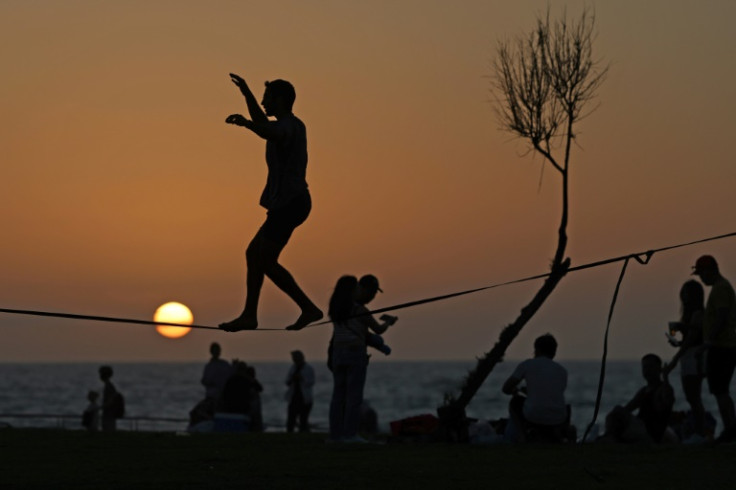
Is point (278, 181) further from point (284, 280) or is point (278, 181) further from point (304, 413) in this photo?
point (304, 413)

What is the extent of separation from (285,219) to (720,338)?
5.87 metres

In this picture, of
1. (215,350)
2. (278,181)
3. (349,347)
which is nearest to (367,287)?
(349,347)

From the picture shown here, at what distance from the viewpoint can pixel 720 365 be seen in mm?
14648

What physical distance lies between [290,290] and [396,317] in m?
4.07

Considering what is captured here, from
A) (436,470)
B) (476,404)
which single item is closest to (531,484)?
(436,470)

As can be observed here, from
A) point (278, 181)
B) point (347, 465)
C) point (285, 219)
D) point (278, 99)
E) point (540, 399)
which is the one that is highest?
point (278, 99)

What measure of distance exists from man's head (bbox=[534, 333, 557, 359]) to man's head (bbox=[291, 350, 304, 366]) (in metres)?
9.31

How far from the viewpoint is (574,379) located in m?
140

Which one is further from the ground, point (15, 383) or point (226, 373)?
point (15, 383)

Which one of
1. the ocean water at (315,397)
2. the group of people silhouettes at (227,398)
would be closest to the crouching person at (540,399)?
the group of people silhouettes at (227,398)

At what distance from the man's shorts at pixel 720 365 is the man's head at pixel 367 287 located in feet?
11.9

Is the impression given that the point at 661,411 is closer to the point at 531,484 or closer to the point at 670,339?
the point at 670,339

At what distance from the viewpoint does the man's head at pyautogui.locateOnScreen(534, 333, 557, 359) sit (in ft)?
51.1

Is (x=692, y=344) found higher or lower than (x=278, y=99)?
lower
